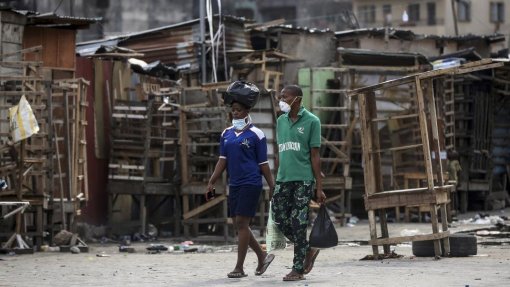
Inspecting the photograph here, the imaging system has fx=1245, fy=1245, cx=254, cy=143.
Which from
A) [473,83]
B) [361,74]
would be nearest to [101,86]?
[361,74]

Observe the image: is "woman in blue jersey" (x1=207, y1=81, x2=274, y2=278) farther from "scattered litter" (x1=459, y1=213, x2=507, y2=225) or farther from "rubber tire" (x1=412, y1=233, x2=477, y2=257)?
"scattered litter" (x1=459, y1=213, x2=507, y2=225)

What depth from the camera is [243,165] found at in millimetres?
12375

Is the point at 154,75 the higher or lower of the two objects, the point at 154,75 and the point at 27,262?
the higher

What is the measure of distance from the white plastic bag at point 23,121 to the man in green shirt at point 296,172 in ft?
20.2

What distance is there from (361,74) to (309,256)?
16857 millimetres

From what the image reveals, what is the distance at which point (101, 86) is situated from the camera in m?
23.8

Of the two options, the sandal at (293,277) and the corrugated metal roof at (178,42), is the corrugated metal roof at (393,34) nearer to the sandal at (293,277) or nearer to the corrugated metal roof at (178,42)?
the corrugated metal roof at (178,42)

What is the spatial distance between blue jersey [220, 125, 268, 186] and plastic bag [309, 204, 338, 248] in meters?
0.71

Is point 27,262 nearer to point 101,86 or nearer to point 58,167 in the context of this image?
point 58,167

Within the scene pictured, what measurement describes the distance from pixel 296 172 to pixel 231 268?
99.9 inches

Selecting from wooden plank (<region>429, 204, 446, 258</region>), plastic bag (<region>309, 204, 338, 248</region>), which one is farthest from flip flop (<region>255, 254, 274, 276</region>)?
wooden plank (<region>429, 204, 446, 258</region>)

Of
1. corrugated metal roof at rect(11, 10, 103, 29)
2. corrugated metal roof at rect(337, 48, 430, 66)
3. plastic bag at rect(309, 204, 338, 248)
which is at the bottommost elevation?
plastic bag at rect(309, 204, 338, 248)

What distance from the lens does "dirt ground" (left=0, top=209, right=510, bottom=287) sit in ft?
38.6

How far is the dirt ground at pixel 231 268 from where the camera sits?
11.8m
